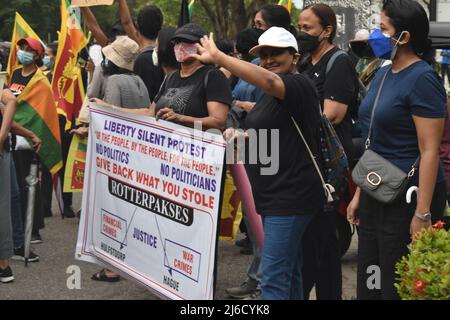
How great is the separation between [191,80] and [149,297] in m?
1.70

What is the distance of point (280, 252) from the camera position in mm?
4875

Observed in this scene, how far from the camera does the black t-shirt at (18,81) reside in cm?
848

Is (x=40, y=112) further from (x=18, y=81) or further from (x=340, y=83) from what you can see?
(x=340, y=83)

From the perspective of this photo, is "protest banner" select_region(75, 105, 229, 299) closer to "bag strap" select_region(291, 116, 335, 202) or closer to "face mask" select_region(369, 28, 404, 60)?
"bag strap" select_region(291, 116, 335, 202)

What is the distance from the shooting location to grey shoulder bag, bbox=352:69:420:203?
4.39m

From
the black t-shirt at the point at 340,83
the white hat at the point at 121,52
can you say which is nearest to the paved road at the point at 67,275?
the black t-shirt at the point at 340,83

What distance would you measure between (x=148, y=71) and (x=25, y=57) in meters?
1.56

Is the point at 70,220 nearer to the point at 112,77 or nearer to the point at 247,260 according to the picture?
the point at 247,260

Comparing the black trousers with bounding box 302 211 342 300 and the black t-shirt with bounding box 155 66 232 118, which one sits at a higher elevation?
the black t-shirt with bounding box 155 66 232 118

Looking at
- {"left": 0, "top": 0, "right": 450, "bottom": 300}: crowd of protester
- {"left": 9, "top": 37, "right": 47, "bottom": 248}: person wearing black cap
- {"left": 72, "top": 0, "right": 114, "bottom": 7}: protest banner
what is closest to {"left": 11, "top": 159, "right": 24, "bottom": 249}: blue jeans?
{"left": 9, "top": 37, "right": 47, "bottom": 248}: person wearing black cap

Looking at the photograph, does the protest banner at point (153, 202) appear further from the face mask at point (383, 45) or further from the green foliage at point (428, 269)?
the green foliage at point (428, 269)

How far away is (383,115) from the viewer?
4387 millimetres

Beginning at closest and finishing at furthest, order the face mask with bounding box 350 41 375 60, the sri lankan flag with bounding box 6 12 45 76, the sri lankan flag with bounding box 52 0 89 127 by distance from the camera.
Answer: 1. the face mask with bounding box 350 41 375 60
2. the sri lankan flag with bounding box 6 12 45 76
3. the sri lankan flag with bounding box 52 0 89 127

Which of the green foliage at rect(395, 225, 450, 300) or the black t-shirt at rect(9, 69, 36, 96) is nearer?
the green foliage at rect(395, 225, 450, 300)
